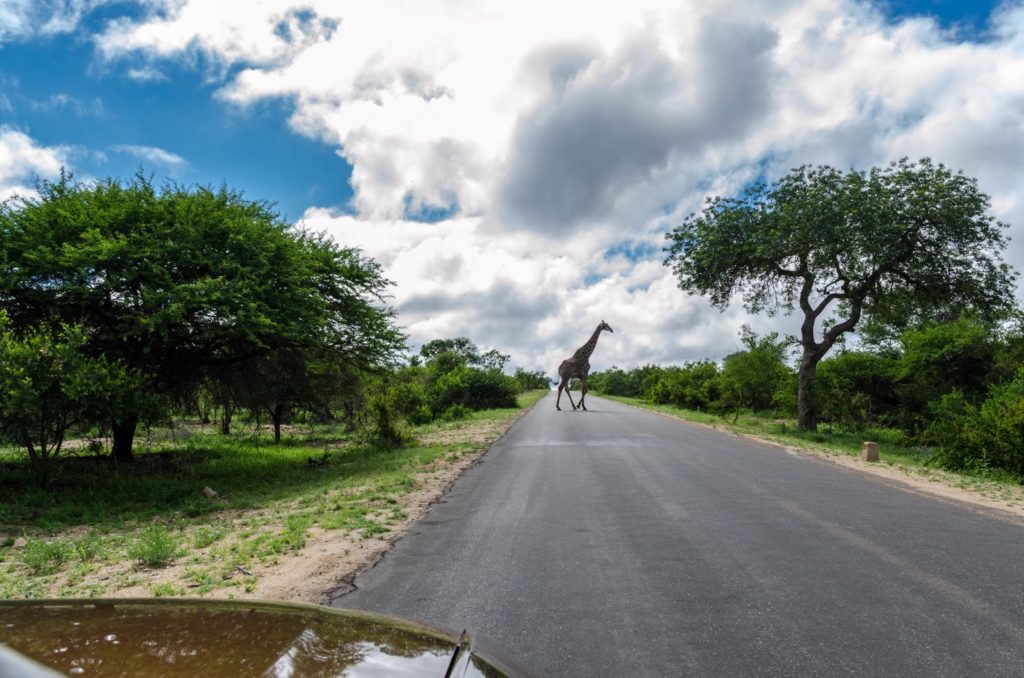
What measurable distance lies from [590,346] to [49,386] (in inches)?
1133

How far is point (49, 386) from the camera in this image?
966 cm

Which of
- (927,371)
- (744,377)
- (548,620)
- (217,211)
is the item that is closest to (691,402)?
(744,377)

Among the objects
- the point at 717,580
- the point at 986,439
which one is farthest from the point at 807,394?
the point at 717,580

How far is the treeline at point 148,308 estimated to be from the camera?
1016 centimetres

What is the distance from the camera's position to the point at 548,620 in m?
4.03

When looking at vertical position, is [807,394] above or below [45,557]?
above

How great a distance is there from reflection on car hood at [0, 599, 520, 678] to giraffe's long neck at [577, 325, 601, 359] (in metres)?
33.4

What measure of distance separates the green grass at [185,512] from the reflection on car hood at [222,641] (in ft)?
10.1

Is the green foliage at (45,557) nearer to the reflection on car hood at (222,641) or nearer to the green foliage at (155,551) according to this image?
the green foliage at (155,551)

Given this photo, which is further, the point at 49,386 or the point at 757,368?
the point at 757,368

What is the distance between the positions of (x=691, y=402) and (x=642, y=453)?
37.1 metres

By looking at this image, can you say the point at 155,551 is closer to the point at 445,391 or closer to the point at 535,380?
the point at 445,391

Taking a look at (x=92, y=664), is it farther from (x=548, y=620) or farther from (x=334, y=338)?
(x=334, y=338)

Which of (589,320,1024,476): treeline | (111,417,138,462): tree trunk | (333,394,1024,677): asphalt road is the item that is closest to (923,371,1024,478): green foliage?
(589,320,1024,476): treeline
